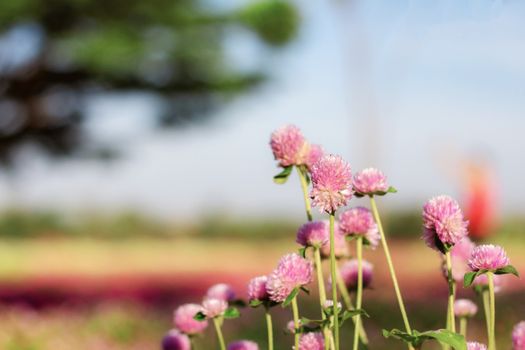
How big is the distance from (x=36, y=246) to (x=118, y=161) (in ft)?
19.7

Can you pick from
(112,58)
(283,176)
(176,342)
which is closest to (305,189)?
(283,176)

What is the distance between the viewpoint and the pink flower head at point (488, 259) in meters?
1.66

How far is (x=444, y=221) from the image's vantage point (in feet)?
5.33

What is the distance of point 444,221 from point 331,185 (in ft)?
0.83

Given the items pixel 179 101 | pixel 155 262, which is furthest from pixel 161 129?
pixel 155 262

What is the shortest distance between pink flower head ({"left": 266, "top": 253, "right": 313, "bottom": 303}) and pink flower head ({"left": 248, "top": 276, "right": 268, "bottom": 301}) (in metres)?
0.09

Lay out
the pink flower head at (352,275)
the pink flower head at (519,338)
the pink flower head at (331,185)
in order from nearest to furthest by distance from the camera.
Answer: the pink flower head at (331,185)
the pink flower head at (519,338)
the pink flower head at (352,275)

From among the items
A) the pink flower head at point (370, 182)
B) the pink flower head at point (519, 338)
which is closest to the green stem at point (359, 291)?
the pink flower head at point (370, 182)

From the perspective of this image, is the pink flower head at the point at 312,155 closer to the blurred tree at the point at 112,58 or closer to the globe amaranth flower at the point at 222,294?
the globe amaranth flower at the point at 222,294

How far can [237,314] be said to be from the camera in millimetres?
1747

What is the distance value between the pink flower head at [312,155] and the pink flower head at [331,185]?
0.18 m

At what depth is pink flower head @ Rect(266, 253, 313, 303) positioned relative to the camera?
162cm

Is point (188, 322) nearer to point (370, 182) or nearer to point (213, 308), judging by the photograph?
point (213, 308)

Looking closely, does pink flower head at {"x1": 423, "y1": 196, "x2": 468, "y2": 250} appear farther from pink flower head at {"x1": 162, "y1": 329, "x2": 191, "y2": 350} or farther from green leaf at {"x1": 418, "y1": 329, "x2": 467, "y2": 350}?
pink flower head at {"x1": 162, "y1": 329, "x2": 191, "y2": 350}
